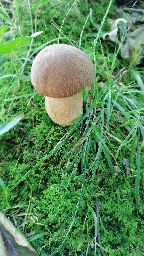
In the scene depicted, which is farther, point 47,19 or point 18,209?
point 47,19

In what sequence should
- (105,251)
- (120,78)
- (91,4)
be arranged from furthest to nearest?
(91,4)
(120,78)
(105,251)

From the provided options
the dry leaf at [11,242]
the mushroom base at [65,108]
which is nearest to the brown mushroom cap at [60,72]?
the mushroom base at [65,108]

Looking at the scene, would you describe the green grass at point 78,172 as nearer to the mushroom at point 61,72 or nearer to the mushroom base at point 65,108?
the mushroom base at point 65,108

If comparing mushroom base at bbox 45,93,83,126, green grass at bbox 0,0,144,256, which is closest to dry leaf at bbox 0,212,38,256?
green grass at bbox 0,0,144,256

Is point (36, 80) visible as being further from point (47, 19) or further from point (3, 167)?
point (47, 19)

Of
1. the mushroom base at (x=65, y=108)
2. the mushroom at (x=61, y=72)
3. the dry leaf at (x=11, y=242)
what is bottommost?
the dry leaf at (x=11, y=242)

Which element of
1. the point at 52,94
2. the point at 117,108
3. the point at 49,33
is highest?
the point at 49,33

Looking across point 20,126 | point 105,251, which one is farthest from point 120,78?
point 105,251
